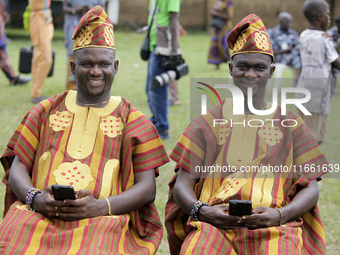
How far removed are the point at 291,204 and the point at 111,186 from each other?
1.13m

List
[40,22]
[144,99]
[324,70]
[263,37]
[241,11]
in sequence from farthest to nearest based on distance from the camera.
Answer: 1. [241,11]
2. [144,99]
3. [40,22]
4. [324,70]
5. [263,37]

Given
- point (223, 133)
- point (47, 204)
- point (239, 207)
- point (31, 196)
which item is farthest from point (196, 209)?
point (31, 196)

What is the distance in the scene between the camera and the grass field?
4590 mm

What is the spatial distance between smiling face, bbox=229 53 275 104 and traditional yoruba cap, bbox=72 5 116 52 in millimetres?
882

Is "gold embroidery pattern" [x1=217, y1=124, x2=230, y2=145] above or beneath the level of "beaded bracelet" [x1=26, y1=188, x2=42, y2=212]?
above

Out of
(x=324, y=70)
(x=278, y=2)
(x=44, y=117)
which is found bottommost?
(x=44, y=117)

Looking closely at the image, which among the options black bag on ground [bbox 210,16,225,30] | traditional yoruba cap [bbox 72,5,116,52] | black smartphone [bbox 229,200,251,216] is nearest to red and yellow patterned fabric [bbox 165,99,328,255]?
black smartphone [bbox 229,200,251,216]

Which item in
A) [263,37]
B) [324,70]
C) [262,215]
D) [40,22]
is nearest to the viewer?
[262,215]

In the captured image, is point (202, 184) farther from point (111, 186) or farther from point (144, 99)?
point (144, 99)

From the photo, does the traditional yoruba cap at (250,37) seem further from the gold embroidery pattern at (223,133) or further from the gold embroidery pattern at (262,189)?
the gold embroidery pattern at (262,189)

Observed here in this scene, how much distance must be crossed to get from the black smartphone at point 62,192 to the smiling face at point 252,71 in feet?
4.14

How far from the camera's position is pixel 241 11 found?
23188mm

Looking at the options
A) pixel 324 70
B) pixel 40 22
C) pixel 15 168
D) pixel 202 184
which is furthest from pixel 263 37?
pixel 40 22

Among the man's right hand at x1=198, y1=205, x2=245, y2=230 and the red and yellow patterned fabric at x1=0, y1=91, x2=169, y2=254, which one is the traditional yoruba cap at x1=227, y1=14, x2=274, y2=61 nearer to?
the red and yellow patterned fabric at x1=0, y1=91, x2=169, y2=254
